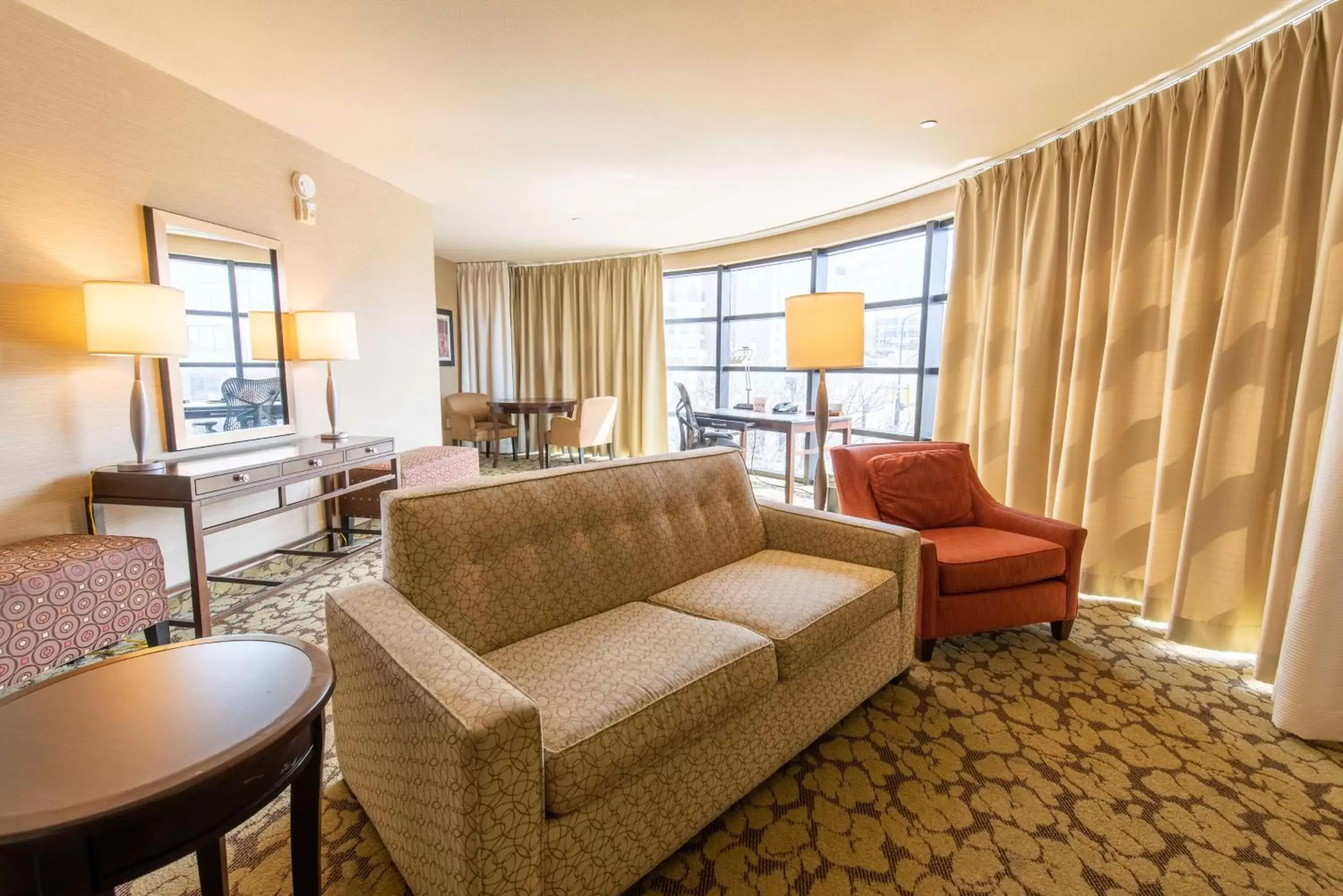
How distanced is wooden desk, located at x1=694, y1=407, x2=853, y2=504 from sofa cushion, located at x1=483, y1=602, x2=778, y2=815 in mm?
2657

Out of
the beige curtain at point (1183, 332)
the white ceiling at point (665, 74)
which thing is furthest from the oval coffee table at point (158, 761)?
the beige curtain at point (1183, 332)

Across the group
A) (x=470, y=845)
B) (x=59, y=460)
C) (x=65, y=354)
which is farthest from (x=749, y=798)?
(x=65, y=354)

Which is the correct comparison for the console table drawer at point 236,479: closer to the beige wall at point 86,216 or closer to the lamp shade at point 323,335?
the beige wall at point 86,216

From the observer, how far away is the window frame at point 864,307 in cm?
430

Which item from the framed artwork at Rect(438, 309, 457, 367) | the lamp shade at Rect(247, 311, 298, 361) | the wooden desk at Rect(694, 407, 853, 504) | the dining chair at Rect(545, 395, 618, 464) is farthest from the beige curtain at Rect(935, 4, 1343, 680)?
the framed artwork at Rect(438, 309, 457, 367)

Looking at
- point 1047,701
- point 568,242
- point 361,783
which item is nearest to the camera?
point 361,783

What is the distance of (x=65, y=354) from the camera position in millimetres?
2266

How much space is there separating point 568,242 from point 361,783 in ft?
17.5

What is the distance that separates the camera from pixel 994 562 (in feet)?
7.00

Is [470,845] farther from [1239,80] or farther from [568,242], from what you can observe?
[568,242]

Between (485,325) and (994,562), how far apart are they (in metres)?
6.09

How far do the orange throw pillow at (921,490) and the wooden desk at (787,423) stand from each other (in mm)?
1404

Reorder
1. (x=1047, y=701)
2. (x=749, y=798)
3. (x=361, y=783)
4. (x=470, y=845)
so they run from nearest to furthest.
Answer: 1. (x=470, y=845)
2. (x=361, y=783)
3. (x=749, y=798)
4. (x=1047, y=701)

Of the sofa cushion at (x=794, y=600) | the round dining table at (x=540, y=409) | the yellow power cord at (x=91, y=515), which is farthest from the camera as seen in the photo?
the round dining table at (x=540, y=409)
